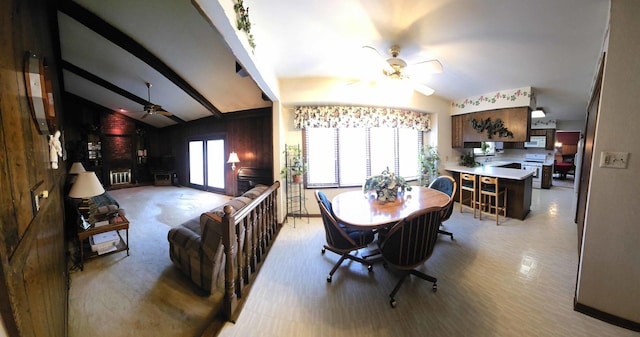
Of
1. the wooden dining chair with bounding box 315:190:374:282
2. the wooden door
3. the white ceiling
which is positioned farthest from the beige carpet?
the wooden door

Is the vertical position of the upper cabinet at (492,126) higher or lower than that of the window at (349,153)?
higher

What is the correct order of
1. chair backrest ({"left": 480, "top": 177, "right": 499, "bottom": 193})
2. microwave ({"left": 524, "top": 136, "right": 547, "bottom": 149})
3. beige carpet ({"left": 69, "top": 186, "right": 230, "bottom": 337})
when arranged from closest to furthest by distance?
beige carpet ({"left": 69, "top": 186, "right": 230, "bottom": 337})
chair backrest ({"left": 480, "top": 177, "right": 499, "bottom": 193})
microwave ({"left": 524, "top": 136, "right": 547, "bottom": 149})

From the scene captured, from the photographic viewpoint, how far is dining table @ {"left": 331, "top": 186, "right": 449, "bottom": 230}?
74.1 inches

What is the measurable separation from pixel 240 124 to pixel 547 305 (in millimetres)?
5796

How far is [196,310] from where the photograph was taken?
1.85m

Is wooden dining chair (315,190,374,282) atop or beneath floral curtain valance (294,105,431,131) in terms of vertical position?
beneath

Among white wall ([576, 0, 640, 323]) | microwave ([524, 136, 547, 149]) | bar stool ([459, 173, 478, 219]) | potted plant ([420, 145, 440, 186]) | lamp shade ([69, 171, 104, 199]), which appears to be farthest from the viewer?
microwave ([524, 136, 547, 149])

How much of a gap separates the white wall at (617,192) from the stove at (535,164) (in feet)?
18.8

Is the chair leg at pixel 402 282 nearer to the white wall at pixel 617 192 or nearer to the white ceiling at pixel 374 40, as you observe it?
the white wall at pixel 617 192

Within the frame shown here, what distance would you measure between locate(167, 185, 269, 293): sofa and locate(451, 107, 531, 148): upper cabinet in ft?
14.9

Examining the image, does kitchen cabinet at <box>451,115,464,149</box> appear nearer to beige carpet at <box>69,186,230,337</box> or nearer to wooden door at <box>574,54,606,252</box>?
wooden door at <box>574,54,606,252</box>

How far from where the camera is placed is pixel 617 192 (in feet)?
5.04

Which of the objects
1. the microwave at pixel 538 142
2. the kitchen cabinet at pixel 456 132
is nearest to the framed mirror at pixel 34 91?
the kitchen cabinet at pixel 456 132

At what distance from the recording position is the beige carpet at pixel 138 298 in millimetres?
1688
